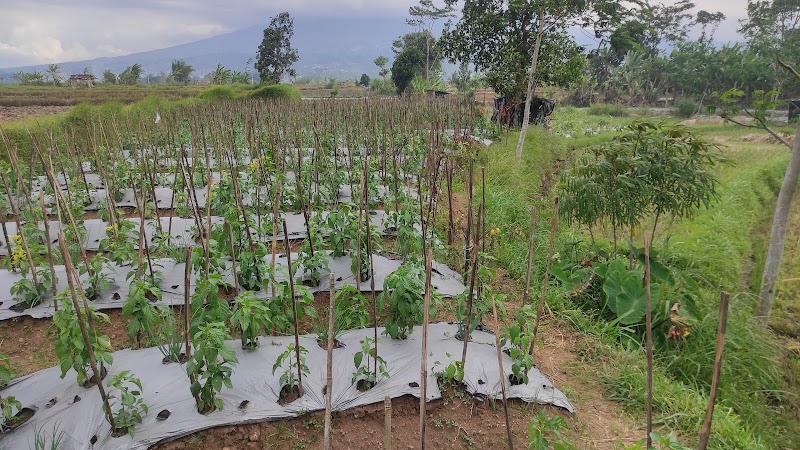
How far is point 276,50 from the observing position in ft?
116

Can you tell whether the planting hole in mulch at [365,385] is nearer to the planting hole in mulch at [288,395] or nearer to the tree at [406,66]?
the planting hole in mulch at [288,395]

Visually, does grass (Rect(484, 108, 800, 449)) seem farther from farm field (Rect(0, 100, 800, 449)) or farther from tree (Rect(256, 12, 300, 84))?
tree (Rect(256, 12, 300, 84))

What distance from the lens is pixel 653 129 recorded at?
4.28m

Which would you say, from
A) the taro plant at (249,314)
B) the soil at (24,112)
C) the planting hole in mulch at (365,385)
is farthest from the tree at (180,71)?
the planting hole in mulch at (365,385)

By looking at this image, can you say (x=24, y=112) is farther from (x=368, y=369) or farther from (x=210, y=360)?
(x=368, y=369)

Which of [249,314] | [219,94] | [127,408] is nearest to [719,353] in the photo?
[249,314]

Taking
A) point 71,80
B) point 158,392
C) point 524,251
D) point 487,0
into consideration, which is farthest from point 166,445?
point 71,80

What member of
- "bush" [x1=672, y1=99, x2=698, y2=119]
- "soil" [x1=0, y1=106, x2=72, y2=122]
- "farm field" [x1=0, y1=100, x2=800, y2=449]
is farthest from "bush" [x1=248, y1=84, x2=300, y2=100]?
"bush" [x1=672, y1=99, x2=698, y2=119]

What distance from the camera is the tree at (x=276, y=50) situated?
34.8 meters

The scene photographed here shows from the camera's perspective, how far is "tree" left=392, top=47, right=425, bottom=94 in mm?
26797

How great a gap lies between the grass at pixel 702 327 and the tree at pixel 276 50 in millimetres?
30369

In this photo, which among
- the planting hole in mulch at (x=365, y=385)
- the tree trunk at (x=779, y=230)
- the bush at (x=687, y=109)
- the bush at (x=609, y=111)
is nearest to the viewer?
the planting hole in mulch at (x=365, y=385)

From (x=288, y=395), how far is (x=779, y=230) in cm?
450

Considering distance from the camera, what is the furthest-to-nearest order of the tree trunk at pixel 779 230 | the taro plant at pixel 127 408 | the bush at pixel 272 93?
the bush at pixel 272 93, the tree trunk at pixel 779 230, the taro plant at pixel 127 408
